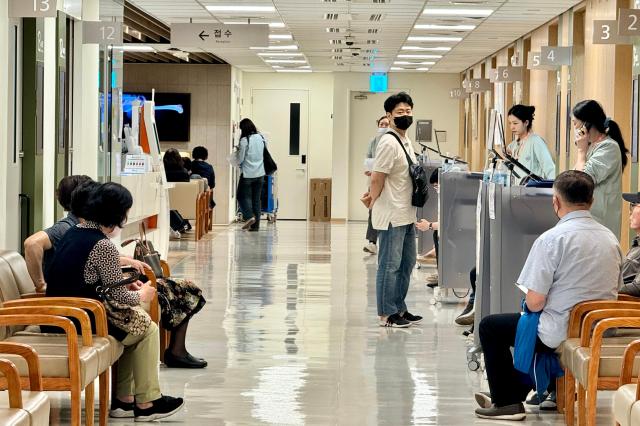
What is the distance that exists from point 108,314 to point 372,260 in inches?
353

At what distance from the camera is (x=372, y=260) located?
14000 mm

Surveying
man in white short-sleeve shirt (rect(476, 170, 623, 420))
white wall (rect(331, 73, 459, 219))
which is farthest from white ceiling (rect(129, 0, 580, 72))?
man in white short-sleeve shirt (rect(476, 170, 623, 420))

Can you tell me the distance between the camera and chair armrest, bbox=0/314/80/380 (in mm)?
4566

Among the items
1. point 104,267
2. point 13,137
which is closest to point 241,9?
point 13,137

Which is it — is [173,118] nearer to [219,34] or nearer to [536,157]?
[219,34]

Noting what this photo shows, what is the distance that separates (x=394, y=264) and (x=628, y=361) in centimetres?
397

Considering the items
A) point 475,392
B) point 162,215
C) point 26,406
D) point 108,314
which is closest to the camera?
point 26,406

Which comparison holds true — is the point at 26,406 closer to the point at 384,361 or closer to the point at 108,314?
the point at 108,314

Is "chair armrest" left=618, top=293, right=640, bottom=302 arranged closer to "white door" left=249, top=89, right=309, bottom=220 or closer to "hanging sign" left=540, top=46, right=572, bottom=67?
"hanging sign" left=540, top=46, right=572, bottom=67

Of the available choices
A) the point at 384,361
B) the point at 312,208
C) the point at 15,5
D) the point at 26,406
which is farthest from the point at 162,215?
the point at 312,208

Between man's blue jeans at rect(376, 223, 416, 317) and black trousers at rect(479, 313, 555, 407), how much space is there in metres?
2.79

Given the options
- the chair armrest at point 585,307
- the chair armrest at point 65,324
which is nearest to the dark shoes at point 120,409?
the chair armrest at point 65,324

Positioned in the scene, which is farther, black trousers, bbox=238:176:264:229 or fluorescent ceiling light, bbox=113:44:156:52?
black trousers, bbox=238:176:264:229

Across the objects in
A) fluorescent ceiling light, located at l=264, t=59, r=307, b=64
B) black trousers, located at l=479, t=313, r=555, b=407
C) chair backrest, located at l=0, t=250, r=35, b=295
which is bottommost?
black trousers, located at l=479, t=313, r=555, b=407
